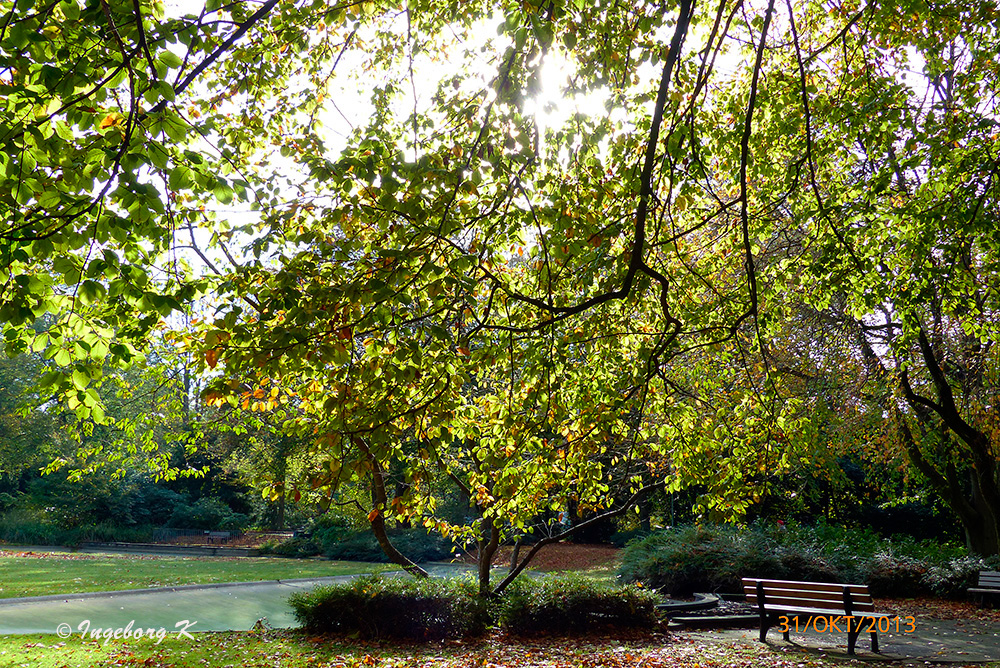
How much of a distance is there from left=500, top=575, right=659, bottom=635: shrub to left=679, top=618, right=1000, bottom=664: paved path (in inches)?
32.1

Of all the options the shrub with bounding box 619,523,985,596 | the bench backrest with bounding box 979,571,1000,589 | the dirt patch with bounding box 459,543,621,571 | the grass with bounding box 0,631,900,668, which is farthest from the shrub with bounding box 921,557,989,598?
the dirt patch with bounding box 459,543,621,571

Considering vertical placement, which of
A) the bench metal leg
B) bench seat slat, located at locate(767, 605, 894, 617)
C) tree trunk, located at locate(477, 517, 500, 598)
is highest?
tree trunk, located at locate(477, 517, 500, 598)

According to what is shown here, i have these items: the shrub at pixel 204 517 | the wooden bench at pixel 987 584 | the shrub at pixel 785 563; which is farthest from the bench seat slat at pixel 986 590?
the shrub at pixel 204 517

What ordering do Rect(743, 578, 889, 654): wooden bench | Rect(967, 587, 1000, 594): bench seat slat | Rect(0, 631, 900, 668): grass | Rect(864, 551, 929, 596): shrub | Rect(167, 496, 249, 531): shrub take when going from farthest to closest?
1. Rect(167, 496, 249, 531): shrub
2. Rect(864, 551, 929, 596): shrub
3. Rect(967, 587, 1000, 594): bench seat slat
4. Rect(743, 578, 889, 654): wooden bench
5. Rect(0, 631, 900, 668): grass

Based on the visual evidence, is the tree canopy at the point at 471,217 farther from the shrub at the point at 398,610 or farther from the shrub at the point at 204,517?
the shrub at the point at 204,517

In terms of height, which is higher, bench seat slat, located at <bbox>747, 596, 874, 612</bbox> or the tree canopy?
the tree canopy

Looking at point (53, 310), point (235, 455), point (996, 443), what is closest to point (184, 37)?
point (53, 310)

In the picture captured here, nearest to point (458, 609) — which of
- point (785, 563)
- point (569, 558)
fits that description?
point (785, 563)

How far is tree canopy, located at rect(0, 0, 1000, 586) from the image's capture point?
3.42 metres

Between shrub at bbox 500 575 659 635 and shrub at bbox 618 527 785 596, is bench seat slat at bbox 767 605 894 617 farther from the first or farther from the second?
shrub at bbox 618 527 785 596

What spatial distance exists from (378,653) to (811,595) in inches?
223

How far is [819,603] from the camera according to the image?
858cm

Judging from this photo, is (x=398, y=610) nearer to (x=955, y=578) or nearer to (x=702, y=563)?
(x=702, y=563)

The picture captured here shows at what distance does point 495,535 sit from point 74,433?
521cm
